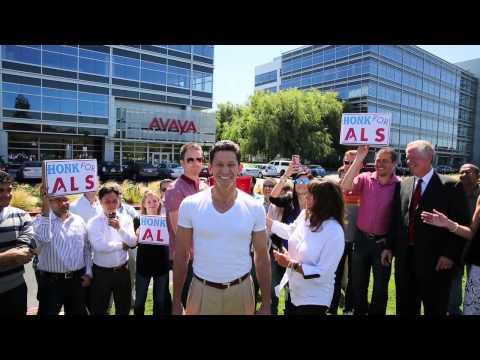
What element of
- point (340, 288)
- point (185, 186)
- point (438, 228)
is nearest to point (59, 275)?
point (185, 186)

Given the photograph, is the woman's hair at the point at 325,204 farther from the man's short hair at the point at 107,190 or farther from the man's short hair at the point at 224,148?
the man's short hair at the point at 107,190

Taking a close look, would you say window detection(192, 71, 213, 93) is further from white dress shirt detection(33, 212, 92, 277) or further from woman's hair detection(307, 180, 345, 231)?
woman's hair detection(307, 180, 345, 231)

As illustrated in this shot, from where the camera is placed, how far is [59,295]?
3.67 meters

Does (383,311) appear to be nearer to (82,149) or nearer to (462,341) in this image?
(462,341)

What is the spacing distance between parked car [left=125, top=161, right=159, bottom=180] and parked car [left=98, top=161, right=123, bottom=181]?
2.45ft

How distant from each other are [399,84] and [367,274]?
60785mm

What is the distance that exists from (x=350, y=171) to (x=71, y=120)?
3768 cm

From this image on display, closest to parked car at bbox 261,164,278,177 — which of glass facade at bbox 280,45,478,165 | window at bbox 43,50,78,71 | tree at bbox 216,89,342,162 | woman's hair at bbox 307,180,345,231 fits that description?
tree at bbox 216,89,342,162

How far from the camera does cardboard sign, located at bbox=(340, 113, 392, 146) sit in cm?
475

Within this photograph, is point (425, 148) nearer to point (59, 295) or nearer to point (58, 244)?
point (58, 244)

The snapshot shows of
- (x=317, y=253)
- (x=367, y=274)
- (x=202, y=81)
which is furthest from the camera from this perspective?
(x=202, y=81)

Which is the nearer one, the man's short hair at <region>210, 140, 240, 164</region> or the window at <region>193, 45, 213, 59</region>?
the man's short hair at <region>210, 140, 240, 164</region>
